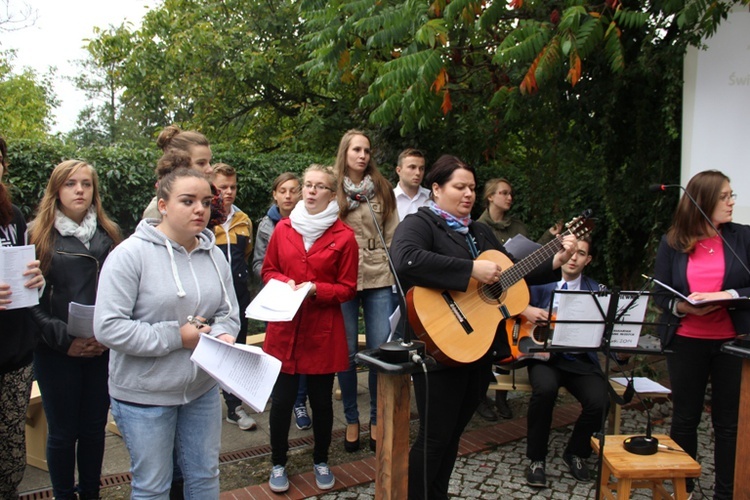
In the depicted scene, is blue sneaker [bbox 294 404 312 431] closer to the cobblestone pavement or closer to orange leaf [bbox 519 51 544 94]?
the cobblestone pavement

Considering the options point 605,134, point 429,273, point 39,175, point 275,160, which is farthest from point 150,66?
point 429,273

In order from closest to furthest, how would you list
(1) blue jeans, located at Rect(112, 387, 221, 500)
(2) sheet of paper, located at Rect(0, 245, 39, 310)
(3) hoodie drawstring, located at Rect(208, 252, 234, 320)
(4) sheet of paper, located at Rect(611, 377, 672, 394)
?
(1) blue jeans, located at Rect(112, 387, 221, 500) → (2) sheet of paper, located at Rect(0, 245, 39, 310) → (3) hoodie drawstring, located at Rect(208, 252, 234, 320) → (4) sheet of paper, located at Rect(611, 377, 672, 394)

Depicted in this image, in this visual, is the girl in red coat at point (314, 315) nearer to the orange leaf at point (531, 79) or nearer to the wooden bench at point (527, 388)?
the wooden bench at point (527, 388)

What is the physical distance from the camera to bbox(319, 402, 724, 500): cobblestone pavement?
398 centimetres

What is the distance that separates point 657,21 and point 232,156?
4794 millimetres

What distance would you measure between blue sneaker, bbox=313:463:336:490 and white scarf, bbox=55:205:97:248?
2.02 meters

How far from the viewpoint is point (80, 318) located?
3.08 m

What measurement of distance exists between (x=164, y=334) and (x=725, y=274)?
3.33 metres

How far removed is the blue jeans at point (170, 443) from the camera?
8.54ft

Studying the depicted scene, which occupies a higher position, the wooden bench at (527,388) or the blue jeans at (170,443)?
the blue jeans at (170,443)

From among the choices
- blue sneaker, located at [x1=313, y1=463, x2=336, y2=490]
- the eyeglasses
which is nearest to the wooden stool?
blue sneaker, located at [x1=313, y1=463, x2=336, y2=490]

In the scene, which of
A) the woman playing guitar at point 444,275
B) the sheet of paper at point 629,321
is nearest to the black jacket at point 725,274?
the sheet of paper at point 629,321

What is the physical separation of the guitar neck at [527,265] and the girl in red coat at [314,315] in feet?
3.54

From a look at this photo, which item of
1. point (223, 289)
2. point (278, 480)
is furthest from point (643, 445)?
point (223, 289)
